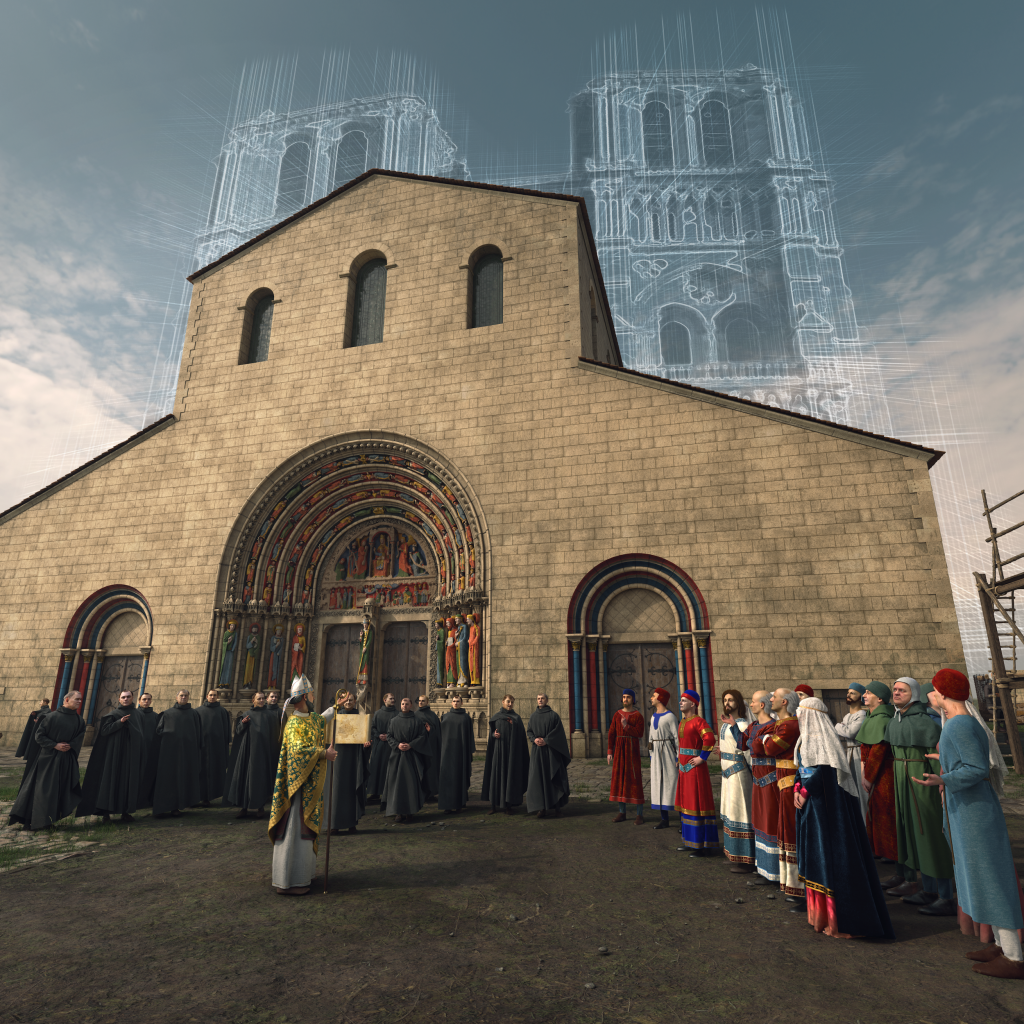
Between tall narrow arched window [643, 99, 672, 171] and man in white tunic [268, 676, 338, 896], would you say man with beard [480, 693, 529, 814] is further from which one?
tall narrow arched window [643, 99, 672, 171]

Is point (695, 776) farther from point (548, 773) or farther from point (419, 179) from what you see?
point (419, 179)

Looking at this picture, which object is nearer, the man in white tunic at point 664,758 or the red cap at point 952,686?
the red cap at point 952,686

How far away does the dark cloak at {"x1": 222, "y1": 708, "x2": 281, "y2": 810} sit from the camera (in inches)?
307

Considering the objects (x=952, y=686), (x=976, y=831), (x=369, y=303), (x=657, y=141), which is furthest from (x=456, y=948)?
(x=657, y=141)

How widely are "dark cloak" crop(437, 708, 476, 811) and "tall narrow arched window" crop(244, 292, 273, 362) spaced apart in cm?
1182

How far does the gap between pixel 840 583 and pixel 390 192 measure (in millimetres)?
14497

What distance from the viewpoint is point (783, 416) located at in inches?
454

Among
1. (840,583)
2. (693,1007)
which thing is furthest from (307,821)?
(840,583)

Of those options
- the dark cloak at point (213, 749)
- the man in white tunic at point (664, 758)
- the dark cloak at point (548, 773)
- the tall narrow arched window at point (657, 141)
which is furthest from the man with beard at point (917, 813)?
the tall narrow arched window at point (657, 141)

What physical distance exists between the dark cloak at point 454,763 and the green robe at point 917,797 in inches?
198

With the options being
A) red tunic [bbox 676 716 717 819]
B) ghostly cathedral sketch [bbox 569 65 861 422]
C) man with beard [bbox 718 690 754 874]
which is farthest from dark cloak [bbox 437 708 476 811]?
ghostly cathedral sketch [bbox 569 65 861 422]

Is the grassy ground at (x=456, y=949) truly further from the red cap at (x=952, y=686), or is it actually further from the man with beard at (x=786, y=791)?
the red cap at (x=952, y=686)

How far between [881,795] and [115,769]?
847 centimetres

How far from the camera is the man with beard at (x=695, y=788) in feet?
19.4
